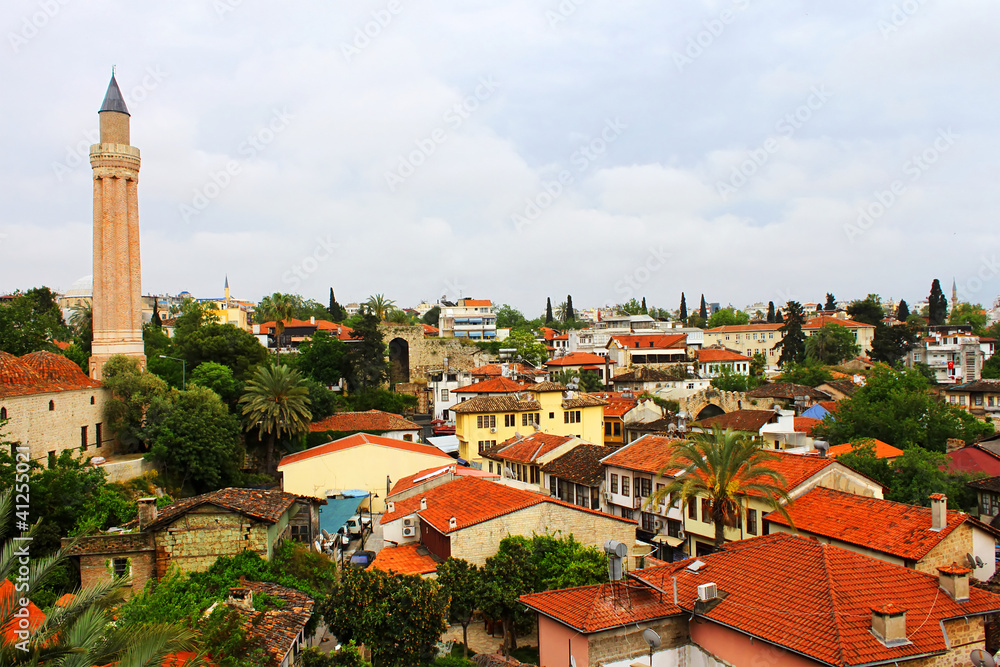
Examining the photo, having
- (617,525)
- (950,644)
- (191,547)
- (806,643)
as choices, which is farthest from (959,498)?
(191,547)

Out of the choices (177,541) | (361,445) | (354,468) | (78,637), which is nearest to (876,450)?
(361,445)

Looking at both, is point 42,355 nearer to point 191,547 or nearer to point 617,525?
point 191,547

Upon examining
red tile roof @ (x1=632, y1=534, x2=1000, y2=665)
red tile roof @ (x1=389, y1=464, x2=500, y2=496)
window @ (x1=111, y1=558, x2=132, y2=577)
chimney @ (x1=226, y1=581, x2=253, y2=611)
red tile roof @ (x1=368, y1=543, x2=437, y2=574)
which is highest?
red tile roof @ (x1=632, y1=534, x2=1000, y2=665)

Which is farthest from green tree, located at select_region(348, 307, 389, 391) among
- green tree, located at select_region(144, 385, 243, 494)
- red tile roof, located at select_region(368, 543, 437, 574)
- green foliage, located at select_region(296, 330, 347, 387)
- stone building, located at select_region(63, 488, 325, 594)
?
stone building, located at select_region(63, 488, 325, 594)

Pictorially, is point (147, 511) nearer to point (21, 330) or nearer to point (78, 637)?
point (78, 637)

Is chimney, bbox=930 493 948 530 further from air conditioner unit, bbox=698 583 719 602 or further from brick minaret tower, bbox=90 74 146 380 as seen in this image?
brick minaret tower, bbox=90 74 146 380

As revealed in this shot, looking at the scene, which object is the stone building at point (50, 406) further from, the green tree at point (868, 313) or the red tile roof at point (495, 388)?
the green tree at point (868, 313)
